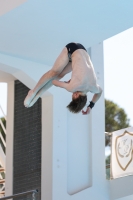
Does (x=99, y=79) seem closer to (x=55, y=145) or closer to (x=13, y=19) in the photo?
(x=55, y=145)

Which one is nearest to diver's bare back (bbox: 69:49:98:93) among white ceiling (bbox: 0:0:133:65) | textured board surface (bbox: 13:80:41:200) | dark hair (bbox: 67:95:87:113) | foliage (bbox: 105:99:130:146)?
dark hair (bbox: 67:95:87:113)

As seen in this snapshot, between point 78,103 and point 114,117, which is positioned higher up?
point 114,117

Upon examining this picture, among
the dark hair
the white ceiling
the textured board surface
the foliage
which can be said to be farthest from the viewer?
the foliage

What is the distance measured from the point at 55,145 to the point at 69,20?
2414 millimetres

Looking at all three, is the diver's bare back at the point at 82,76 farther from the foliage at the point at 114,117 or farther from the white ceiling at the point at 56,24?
the foliage at the point at 114,117

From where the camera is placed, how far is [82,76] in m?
6.19

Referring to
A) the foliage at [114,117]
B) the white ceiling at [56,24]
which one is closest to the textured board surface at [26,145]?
the white ceiling at [56,24]

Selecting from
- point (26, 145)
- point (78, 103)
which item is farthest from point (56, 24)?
point (26, 145)

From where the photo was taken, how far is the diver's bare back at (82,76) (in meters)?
6.17

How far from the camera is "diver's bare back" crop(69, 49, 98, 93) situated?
243 inches

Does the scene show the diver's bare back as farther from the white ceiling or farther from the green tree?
the green tree

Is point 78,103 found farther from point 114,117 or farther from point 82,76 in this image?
point 114,117

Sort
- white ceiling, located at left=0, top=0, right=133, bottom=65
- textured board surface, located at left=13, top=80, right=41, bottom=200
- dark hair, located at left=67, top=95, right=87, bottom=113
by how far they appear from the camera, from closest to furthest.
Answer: dark hair, located at left=67, top=95, right=87, bottom=113
white ceiling, located at left=0, top=0, right=133, bottom=65
textured board surface, located at left=13, top=80, right=41, bottom=200

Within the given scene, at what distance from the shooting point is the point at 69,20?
26.6 ft
